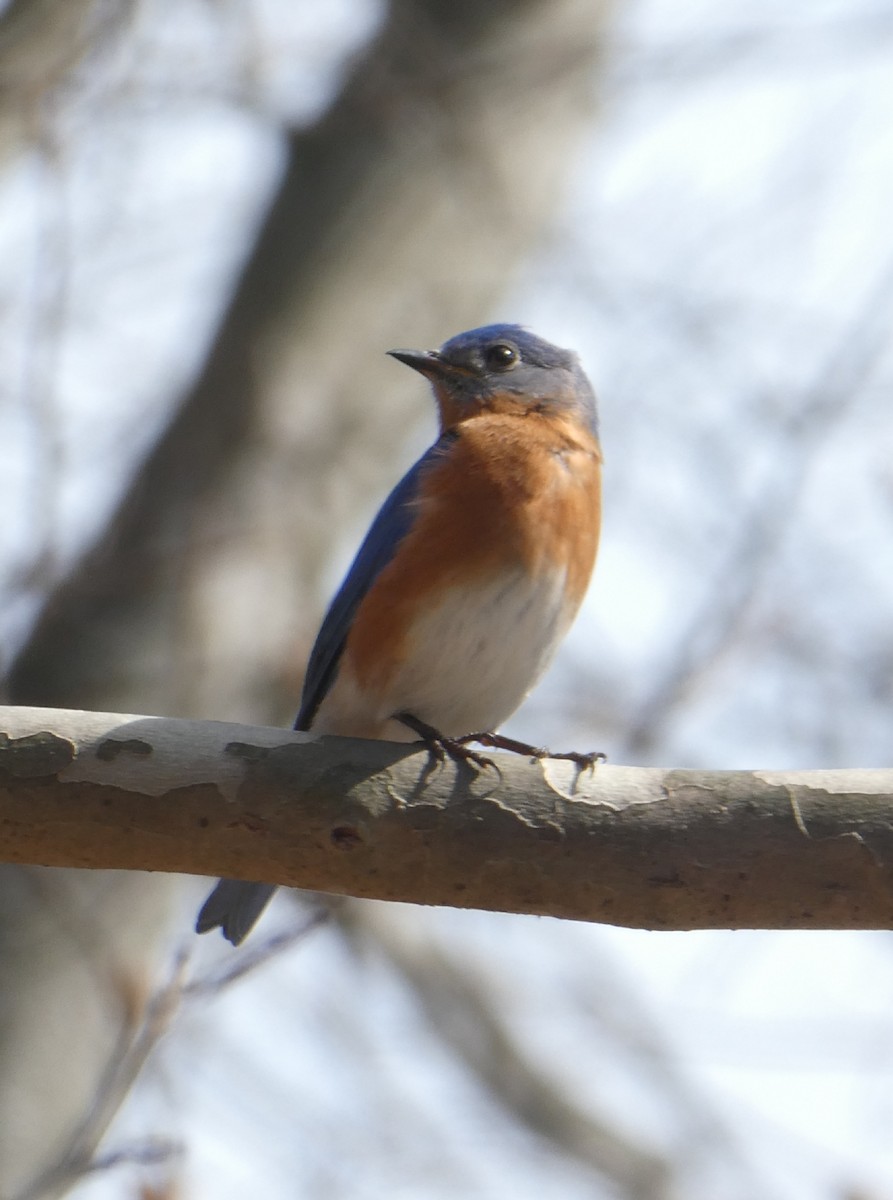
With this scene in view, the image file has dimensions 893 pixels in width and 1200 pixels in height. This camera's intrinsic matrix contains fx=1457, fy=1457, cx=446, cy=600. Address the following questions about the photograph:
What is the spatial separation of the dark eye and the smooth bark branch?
2.65m

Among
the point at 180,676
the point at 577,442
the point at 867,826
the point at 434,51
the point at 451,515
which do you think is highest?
the point at 434,51

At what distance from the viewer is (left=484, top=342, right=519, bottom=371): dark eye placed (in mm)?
5527

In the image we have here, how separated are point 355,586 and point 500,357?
1.41 metres

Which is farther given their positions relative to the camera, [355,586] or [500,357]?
[500,357]

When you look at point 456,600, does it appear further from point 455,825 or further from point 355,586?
point 455,825

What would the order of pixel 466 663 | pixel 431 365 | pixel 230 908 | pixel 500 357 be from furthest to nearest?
pixel 500 357 < pixel 431 365 < pixel 466 663 < pixel 230 908

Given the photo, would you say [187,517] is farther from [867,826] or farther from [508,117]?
[867,826]

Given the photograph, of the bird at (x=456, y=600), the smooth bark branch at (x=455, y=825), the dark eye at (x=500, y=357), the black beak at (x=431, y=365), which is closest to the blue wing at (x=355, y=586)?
the bird at (x=456, y=600)

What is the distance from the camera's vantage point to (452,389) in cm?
543

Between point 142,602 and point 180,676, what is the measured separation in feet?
1.29

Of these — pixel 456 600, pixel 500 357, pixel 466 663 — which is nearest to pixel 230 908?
pixel 466 663

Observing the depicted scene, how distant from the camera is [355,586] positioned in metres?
4.57

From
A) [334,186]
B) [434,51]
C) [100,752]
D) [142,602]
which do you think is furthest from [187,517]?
[100,752]

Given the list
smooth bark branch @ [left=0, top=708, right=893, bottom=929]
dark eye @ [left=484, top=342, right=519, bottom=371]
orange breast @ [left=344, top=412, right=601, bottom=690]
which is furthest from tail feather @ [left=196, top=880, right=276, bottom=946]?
dark eye @ [left=484, top=342, right=519, bottom=371]
